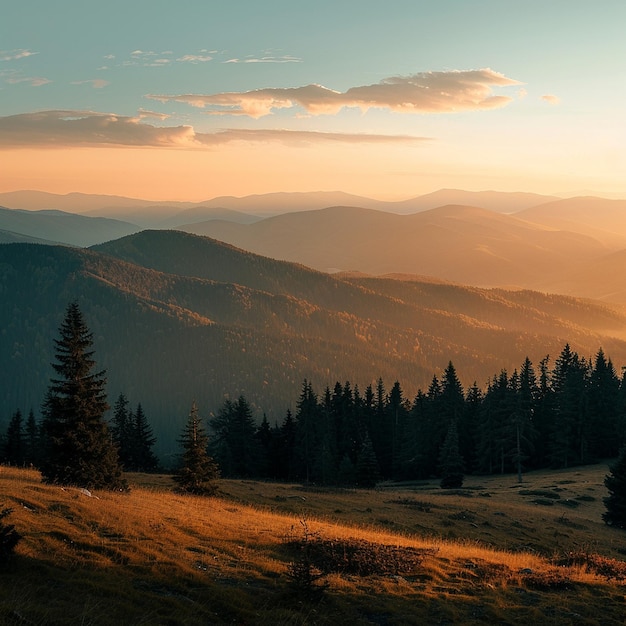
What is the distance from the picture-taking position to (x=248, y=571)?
18.4m

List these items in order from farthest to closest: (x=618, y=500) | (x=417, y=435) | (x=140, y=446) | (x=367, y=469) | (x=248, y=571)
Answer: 1. (x=417, y=435)
2. (x=140, y=446)
3. (x=367, y=469)
4. (x=618, y=500)
5. (x=248, y=571)

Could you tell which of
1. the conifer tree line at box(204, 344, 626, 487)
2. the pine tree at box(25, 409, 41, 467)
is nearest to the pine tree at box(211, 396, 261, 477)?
the conifer tree line at box(204, 344, 626, 487)

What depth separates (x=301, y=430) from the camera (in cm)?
8975

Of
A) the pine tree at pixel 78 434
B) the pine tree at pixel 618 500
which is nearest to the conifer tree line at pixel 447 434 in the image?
the pine tree at pixel 618 500

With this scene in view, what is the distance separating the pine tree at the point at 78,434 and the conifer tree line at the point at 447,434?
50.9 metres

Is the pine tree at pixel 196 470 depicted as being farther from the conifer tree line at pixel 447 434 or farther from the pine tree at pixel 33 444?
the pine tree at pixel 33 444

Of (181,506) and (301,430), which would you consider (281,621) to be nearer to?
(181,506)

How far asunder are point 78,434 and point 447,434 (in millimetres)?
62778

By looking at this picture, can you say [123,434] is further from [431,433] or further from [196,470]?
[196,470]

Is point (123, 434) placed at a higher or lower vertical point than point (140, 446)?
higher

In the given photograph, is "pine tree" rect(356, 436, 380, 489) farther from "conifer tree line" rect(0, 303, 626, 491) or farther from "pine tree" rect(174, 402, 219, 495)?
"pine tree" rect(174, 402, 219, 495)

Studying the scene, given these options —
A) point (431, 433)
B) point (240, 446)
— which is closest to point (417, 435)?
point (431, 433)

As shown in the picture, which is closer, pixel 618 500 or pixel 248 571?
pixel 248 571

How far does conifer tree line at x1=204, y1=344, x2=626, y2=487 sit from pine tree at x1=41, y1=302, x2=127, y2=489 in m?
50.9
